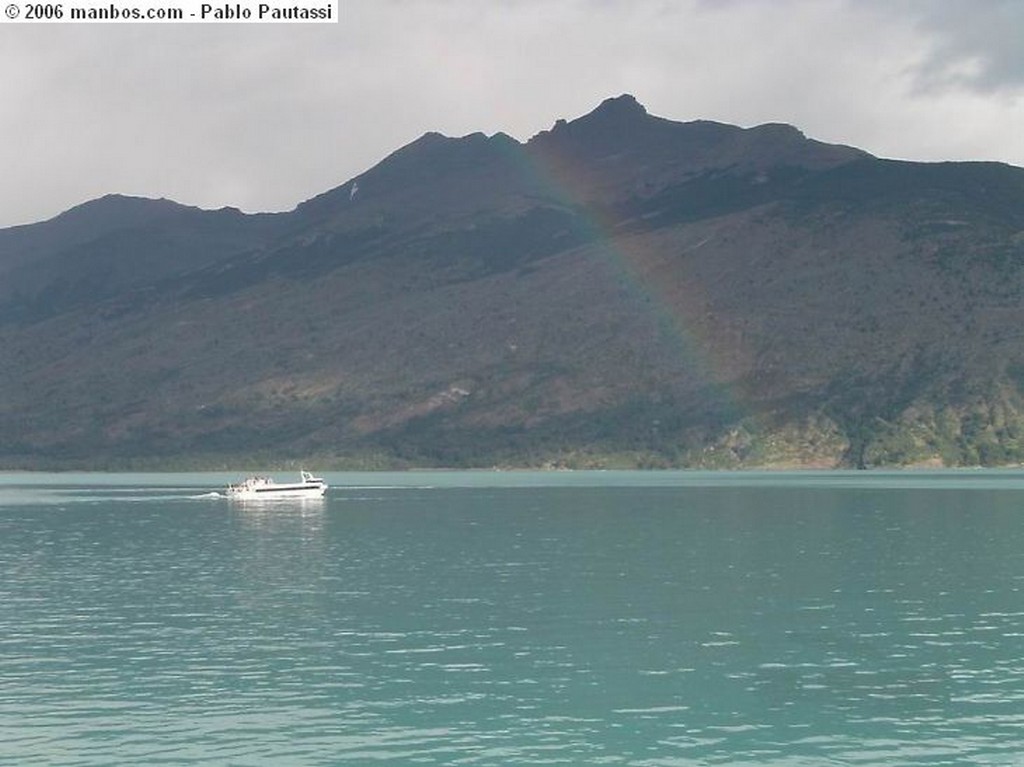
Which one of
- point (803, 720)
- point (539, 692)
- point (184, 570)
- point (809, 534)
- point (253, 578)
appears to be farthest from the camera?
point (809, 534)

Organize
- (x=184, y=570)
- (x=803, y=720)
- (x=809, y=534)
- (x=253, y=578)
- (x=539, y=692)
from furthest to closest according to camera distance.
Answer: (x=809, y=534), (x=184, y=570), (x=253, y=578), (x=539, y=692), (x=803, y=720)

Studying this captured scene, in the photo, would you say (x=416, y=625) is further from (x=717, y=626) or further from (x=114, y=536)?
(x=114, y=536)

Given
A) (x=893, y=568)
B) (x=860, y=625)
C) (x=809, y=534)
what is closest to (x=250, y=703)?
(x=860, y=625)

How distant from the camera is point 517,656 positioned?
72812 millimetres

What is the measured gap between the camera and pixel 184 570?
11975cm

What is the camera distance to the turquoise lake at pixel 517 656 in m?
54.2

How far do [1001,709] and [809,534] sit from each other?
9769cm

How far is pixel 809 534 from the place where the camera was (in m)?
156

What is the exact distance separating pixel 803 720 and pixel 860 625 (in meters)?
27.5

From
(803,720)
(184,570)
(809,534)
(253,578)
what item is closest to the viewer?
(803,720)

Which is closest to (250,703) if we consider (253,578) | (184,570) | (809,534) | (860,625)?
(860,625)

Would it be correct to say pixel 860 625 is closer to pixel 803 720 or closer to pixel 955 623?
pixel 955 623

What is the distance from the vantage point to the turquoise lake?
178 ft

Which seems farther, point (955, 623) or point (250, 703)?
point (955, 623)
